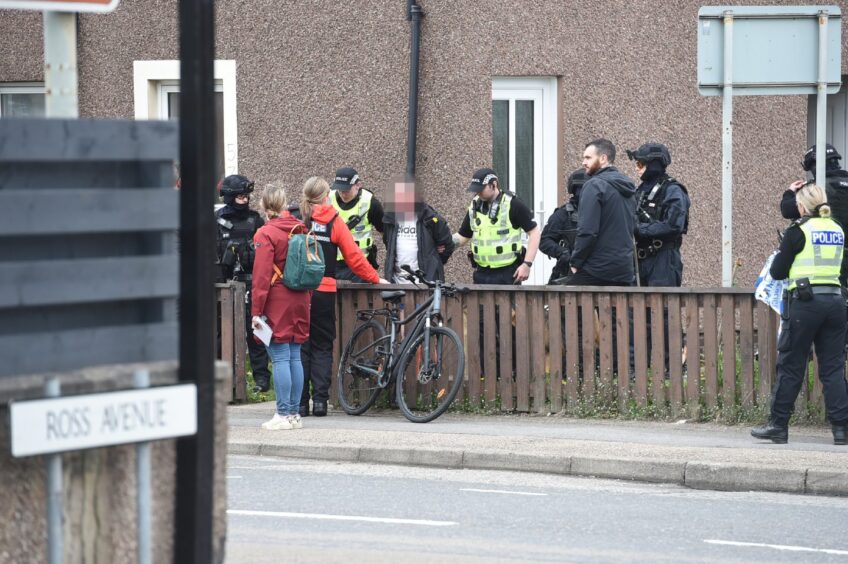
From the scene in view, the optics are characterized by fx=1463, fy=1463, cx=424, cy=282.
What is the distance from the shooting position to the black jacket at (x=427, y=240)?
1296cm

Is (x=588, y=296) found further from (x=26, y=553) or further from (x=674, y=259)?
(x=26, y=553)

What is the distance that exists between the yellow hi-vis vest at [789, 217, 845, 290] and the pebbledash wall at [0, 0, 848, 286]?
547 cm

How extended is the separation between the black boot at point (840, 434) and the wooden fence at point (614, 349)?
622 millimetres

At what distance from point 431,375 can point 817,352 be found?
307 centimetres

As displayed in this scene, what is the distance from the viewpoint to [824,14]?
11234mm

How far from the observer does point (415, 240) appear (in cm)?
1299

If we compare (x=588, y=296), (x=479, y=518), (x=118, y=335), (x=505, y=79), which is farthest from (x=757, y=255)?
(x=118, y=335)

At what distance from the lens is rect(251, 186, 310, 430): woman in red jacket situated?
37.2 feet

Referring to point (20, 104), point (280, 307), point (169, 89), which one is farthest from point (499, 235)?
→ point (20, 104)

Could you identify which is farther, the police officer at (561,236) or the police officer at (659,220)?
the police officer at (561,236)

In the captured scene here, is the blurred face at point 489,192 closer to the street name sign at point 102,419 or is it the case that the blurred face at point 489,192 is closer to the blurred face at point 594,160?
the blurred face at point 594,160

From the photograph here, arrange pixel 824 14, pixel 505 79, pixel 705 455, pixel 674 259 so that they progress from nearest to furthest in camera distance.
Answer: pixel 705 455
pixel 824 14
pixel 674 259
pixel 505 79

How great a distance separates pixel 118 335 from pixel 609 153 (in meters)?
8.78

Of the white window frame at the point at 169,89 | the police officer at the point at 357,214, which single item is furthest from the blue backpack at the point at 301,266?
the white window frame at the point at 169,89
